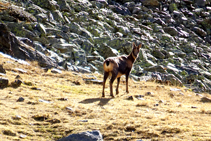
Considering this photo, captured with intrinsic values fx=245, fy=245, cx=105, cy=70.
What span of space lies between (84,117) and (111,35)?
18612 mm

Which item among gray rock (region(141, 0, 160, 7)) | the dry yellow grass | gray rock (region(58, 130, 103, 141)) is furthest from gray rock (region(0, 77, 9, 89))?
gray rock (region(141, 0, 160, 7))

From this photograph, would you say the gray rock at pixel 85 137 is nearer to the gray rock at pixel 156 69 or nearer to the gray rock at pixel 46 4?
the gray rock at pixel 156 69

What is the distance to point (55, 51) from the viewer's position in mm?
18109

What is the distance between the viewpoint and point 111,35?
1013 inches

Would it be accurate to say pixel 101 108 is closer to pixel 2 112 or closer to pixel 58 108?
pixel 58 108

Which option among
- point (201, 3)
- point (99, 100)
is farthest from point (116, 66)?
point (201, 3)

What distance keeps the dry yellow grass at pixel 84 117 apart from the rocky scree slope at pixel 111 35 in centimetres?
527

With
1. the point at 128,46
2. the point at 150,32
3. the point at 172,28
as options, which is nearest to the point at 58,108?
the point at 128,46

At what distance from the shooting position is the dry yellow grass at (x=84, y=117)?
257 inches

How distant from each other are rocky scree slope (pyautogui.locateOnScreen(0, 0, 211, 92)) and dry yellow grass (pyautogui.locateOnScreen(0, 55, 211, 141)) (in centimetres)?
527

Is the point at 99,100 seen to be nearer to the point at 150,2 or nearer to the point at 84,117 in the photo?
the point at 84,117

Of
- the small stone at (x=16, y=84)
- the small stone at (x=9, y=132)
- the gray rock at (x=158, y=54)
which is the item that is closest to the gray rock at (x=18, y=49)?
the small stone at (x=16, y=84)

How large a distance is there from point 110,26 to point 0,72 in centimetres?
1831

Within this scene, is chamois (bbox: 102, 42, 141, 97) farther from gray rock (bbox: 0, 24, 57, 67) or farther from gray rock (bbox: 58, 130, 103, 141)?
gray rock (bbox: 58, 130, 103, 141)
